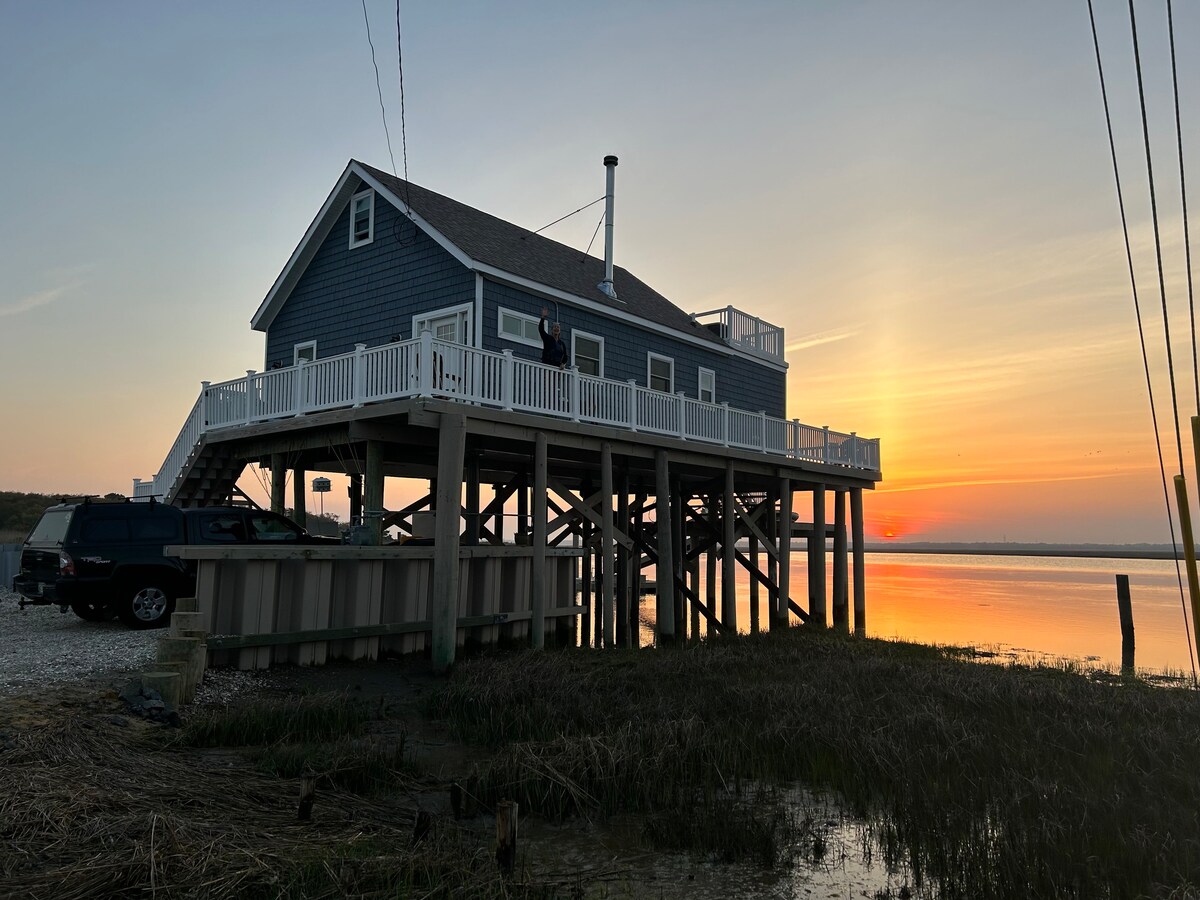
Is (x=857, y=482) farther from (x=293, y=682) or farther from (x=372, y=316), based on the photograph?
(x=293, y=682)

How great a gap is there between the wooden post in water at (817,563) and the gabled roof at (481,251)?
493cm

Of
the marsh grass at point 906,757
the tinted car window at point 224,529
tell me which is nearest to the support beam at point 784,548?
the marsh grass at point 906,757

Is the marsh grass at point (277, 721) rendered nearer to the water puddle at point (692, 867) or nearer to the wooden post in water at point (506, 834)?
the water puddle at point (692, 867)

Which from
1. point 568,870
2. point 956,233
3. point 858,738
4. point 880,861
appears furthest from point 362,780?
point 956,233

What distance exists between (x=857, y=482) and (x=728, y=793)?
1943 centimetres

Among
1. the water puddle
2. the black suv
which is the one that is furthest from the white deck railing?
the water puddle

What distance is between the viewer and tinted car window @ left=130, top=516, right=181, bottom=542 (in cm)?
1368

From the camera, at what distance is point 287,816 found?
5723mm

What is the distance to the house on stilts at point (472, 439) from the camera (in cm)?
1264

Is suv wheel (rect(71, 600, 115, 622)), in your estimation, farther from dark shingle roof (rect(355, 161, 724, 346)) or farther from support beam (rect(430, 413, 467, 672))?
dark shingle roof (rect(355, 161, 724, 346))

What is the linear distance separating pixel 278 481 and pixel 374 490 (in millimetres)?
3663

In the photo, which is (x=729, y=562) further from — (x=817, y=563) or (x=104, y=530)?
(x=104, y=530)

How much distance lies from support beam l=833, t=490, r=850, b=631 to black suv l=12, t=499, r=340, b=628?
1572 cm

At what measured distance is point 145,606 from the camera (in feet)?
44.5
